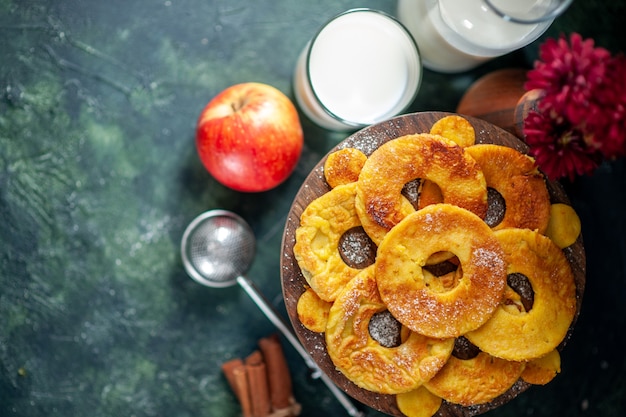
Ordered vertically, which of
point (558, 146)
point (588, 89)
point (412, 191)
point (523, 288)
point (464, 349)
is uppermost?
point (588, 89)

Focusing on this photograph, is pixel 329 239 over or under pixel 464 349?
over

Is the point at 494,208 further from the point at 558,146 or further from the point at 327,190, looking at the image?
the point at 327,190

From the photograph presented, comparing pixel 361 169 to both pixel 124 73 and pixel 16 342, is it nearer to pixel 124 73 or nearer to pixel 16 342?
pixel 124 73

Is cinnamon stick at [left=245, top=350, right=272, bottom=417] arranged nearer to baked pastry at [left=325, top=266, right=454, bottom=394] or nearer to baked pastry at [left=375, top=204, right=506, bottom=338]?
baked pastry at [left=325, top=266, right=454, bottom=394]

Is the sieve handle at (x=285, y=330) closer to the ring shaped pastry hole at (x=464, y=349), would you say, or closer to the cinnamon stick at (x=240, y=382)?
the cinnamon stick at (x=240, y=382)

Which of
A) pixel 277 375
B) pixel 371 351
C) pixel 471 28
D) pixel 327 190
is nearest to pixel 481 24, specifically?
pixel 471 28

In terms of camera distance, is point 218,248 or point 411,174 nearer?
point 411,174
